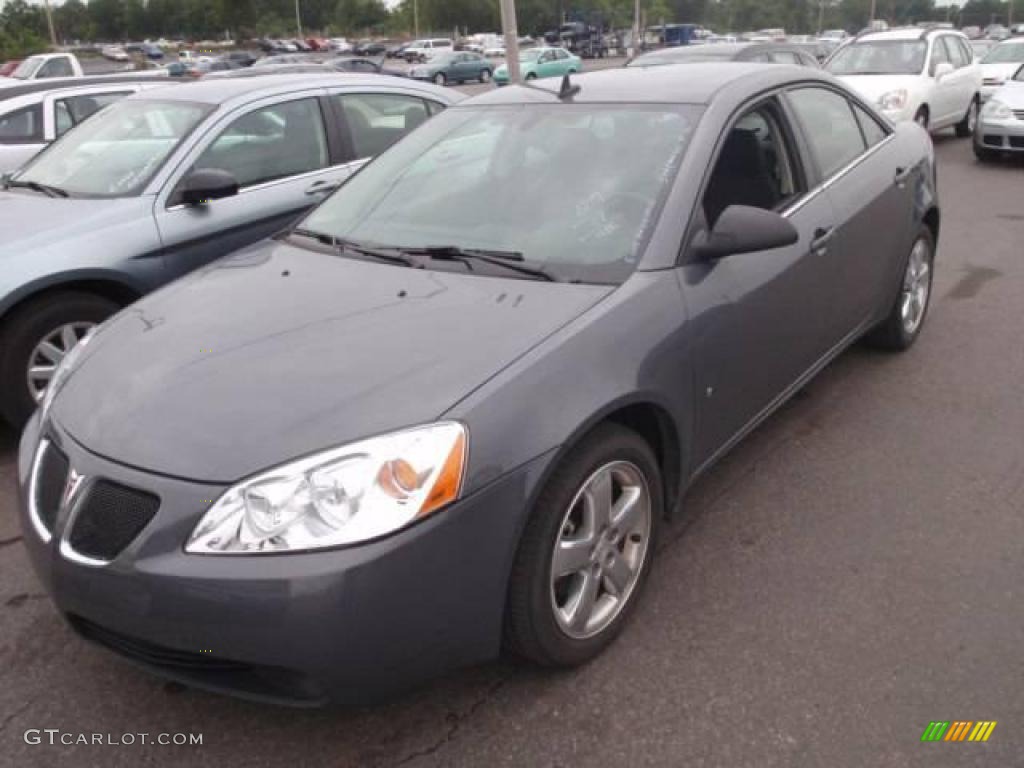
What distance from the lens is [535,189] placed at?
3.17m

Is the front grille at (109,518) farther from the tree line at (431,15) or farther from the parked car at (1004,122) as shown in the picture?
the tree line at (431,15)

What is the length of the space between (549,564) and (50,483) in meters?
1.32

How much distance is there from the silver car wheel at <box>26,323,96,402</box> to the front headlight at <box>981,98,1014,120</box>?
35.9 ft

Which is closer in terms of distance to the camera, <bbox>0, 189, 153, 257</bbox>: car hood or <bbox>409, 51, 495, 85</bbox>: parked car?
<bbox>0, 189, 153, 257</bbox>: car hood

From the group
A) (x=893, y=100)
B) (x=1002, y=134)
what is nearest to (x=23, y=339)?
(x=893, y=100)

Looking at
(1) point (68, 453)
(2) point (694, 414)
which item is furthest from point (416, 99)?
(1) point (68, 453)

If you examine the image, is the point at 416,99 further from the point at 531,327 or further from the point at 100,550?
the point at 100,550

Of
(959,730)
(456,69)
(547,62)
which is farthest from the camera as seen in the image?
(456,69)

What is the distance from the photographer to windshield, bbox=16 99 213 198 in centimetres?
473

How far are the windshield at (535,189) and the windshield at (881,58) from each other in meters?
10.6

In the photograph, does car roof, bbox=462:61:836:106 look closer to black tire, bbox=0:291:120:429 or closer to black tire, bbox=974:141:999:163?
black tire, bbox=0:291:120:429

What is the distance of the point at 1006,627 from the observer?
2.71 meters

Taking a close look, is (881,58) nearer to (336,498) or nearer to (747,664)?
(747,664)

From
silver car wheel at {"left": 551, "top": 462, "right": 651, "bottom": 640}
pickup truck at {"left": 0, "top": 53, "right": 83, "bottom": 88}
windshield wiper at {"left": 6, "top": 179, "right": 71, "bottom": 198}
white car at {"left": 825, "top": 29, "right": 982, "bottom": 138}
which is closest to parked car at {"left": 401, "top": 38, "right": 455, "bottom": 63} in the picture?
pickup truck at {"left": 0, "top": 53, "right": 83, "bottom": 88}
